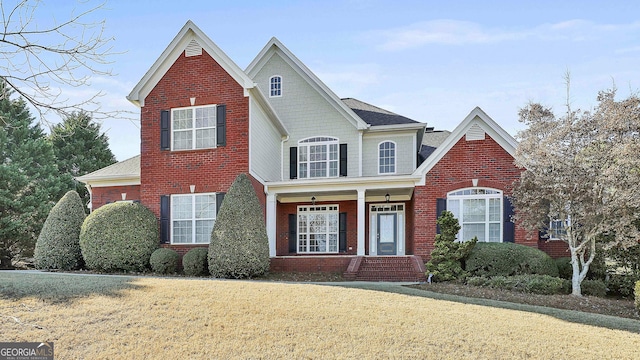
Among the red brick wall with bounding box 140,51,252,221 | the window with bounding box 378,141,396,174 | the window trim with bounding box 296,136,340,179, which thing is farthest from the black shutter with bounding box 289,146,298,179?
the window with bounding box 378,141,396,174

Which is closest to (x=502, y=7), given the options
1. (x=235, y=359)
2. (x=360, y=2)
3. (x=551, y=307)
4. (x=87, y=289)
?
(x=360, y=2)

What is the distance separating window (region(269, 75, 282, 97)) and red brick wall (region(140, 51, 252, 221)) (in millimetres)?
4364

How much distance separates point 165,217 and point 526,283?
11835 millimetres

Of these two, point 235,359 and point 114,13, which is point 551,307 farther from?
point 114,13

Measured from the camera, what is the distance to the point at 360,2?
11.9 meters

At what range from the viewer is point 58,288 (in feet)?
30.3

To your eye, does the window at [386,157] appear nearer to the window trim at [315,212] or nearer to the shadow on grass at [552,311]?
the window trim at [315,212]

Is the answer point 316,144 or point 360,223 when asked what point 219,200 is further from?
point 316,144

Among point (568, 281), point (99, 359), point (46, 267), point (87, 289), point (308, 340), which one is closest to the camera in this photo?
point (99, 359)

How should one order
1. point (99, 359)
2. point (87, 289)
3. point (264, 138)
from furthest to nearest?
point (264, 138) < point (87, 289) < point (99, 359)

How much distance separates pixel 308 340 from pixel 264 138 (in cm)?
1186

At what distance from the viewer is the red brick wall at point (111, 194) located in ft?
64.6

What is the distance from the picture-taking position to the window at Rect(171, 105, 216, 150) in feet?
55.7

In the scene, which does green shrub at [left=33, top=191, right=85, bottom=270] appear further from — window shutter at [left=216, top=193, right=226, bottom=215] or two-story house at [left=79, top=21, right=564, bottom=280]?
window shutter at [left=216, top=193, right=226, bottom=215]
